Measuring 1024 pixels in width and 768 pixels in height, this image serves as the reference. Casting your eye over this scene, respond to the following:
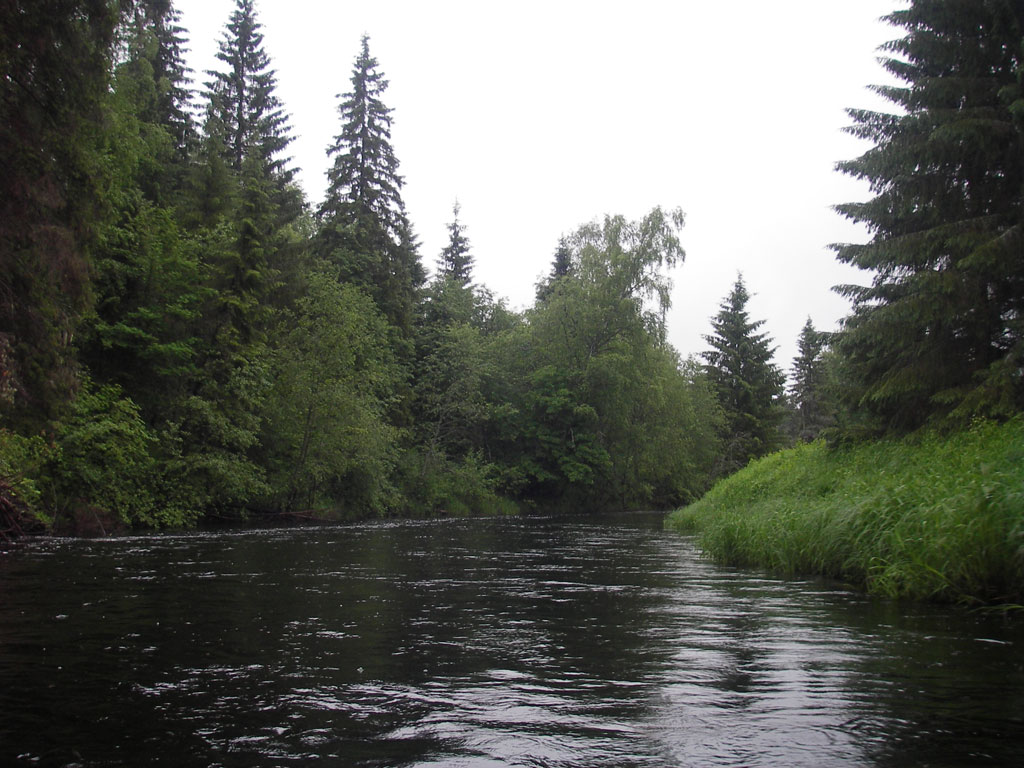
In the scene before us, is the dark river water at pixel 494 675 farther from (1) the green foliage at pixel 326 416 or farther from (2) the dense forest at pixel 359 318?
(1) the green foliage at pixel 326 416

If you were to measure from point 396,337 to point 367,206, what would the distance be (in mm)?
7357

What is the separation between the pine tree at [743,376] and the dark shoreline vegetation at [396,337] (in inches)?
7.8

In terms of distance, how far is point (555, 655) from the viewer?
214 inches

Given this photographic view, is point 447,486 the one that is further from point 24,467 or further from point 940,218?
point 940,218

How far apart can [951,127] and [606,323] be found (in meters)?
27.5

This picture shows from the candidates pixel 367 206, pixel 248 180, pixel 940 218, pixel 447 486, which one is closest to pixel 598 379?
pixel 447 486

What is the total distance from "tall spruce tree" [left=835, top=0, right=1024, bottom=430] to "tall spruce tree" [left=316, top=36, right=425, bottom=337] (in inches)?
978

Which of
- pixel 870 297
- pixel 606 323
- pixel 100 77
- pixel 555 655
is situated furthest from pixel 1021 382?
pixel 606 323

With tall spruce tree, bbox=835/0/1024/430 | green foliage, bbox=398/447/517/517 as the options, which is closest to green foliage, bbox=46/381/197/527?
green foliage, bbox=398/447/517/517

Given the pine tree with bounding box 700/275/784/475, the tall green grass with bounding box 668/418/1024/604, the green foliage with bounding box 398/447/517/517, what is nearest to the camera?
the tall green grass with bounding box 668/418/1024/604

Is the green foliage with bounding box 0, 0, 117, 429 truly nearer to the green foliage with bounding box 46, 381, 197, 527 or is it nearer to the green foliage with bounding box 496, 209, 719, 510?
the green foliage with bounding box 46, 381, 197, 527

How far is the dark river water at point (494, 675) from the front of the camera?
3441 millimetres

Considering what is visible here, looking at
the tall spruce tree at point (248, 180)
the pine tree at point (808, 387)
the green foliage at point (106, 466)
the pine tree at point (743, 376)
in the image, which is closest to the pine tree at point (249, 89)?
A: the tall spruce tree at point (248, 180)

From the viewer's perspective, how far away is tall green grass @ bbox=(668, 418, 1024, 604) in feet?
23.2
